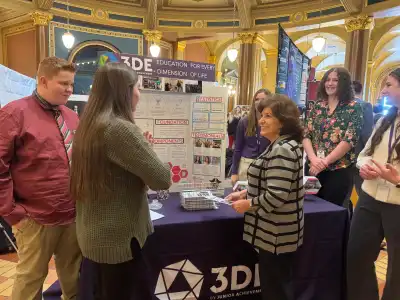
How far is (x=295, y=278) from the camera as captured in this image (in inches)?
73.5

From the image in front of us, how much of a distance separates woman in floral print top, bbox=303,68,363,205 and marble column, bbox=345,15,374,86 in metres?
5.79

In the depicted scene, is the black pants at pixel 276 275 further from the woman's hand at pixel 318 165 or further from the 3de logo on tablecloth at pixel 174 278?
the woman's hand at pixel 318 165

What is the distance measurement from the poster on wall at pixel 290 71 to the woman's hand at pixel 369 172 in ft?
5.11

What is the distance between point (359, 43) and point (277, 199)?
288 inches

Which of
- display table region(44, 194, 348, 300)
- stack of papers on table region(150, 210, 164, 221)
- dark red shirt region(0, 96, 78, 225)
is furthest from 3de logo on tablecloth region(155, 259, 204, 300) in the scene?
dark red shirt region(0, 96, 78, 225)

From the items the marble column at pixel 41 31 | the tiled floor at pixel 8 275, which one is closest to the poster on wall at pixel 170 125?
the tiled floor at pixel 8 275

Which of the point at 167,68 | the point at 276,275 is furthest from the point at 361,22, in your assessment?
the point at 276,275

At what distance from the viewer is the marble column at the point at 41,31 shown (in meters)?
7.90

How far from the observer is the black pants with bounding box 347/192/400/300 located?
163 centimetres

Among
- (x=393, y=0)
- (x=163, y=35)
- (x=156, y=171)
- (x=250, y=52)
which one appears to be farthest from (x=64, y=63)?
(x=163, y=35)

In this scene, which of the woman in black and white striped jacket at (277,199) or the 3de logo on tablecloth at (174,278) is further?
the 3de logo on tablecloth at (174,278)

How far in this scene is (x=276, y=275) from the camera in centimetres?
153

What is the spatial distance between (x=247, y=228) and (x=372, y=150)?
0.86m

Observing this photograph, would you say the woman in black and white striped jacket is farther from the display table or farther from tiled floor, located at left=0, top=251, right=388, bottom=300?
tiled floor, located at left=0, top=251, right=388, bottom=300
